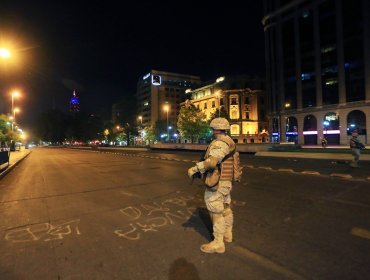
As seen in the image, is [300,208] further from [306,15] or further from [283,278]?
[306,15]

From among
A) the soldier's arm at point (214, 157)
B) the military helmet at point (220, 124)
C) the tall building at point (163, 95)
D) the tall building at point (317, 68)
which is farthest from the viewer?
the tall building at point (163, 95)

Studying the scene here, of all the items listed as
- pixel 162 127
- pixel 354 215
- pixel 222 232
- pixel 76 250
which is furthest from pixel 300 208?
pixel 162 127

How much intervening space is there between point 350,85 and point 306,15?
20339mm

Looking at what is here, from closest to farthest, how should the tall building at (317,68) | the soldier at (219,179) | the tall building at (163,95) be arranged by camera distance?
the soldier at (219,179) → the tall building at (317,68) → the tall building at (163,95)

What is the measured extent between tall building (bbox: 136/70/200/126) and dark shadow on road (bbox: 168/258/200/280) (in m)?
116

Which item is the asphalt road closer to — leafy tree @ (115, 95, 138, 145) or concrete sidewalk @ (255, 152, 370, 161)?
concrete sidewalk @ (255, 152, 370, 161)

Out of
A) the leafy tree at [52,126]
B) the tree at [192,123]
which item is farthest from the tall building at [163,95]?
the tree at [192,123]

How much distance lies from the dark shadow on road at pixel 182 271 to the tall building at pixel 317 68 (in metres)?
53.8

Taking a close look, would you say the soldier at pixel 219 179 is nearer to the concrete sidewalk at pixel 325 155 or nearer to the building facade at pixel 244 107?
the concrete sidewalk at pixel 325 155

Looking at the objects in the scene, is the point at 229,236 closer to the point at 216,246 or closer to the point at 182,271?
the point at 216,246

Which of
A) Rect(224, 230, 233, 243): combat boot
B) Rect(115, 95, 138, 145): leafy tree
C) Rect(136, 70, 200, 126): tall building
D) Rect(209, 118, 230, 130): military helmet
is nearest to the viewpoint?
Rect(209, 118, 230, 130): military helmet

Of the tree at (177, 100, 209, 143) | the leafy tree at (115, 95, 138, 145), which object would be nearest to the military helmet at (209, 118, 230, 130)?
the tree at (177, 100, 209, 143)

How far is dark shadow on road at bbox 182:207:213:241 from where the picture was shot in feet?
15.3

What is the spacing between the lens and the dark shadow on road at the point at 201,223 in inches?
184
